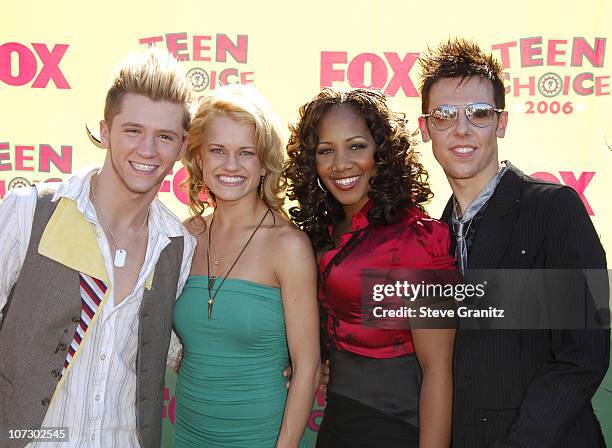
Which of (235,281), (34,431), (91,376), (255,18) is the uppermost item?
(255,18)

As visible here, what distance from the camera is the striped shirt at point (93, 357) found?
6.54ft

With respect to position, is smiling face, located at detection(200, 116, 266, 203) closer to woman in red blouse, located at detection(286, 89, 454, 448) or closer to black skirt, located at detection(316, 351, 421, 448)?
woman in red blouse, located at detection(286, 89, 454, 448)

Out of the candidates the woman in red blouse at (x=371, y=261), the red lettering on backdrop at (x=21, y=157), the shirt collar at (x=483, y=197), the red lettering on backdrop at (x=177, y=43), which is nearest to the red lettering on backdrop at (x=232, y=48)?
the red lettering on backdrop at (x=177, y=43)

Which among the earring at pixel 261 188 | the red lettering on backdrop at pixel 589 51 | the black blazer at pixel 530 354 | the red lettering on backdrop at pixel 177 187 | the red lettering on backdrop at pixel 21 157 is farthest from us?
the red lettering on backdrop at pixel 177 187

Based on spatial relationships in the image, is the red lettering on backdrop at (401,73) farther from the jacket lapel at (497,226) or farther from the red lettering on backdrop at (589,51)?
the jacket lapel at (497,226)

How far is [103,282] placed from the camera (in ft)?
6.87

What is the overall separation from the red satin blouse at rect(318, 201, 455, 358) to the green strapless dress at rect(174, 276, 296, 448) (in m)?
0.24

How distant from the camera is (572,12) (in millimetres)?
3188

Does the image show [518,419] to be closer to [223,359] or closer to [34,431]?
[223,359]

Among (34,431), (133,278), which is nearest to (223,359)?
(133,278)

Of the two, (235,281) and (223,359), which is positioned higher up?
(235,281)

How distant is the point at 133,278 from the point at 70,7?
187 cm

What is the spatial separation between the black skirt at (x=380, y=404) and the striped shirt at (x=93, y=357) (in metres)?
0.79

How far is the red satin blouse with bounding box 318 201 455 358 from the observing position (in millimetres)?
2205
